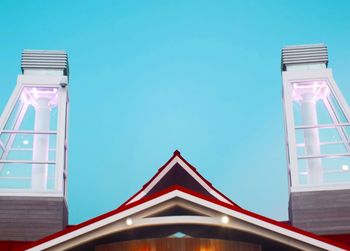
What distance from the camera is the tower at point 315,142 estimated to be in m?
25.2

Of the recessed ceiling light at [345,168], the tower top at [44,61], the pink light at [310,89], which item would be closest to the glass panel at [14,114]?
the tower top at [44,61]

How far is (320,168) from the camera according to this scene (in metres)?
26.0

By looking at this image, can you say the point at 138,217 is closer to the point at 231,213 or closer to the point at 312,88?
the point at 231,213

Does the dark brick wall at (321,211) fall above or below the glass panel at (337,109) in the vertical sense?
below

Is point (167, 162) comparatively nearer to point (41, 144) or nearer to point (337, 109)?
point (41, 144)

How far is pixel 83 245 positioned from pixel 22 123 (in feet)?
34.1

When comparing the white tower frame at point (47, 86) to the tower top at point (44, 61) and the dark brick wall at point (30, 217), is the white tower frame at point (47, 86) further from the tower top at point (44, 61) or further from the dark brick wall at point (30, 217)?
the dark brick wall at point (30, 217)

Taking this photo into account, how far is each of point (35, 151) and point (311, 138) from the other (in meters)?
8.96

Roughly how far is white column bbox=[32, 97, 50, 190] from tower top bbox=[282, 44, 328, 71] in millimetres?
8177

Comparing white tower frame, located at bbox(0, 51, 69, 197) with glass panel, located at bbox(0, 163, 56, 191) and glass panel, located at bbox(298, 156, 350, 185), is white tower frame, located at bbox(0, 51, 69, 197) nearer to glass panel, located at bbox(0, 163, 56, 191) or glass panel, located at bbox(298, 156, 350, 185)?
glass panel, located at bbox(0, 163, 56, 191)

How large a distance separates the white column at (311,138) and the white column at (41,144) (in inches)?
332

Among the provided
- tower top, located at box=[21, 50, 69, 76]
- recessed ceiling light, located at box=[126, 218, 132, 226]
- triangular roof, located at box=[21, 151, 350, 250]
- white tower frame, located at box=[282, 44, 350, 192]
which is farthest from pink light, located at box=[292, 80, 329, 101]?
recessed ceiling light, located at box=[126, 218, 132, 226]

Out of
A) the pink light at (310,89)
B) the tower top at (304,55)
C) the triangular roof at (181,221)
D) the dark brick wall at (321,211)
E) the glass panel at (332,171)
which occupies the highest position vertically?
the tower top at (304,55)

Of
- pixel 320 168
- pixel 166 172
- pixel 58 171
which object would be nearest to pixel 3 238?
pixel 58 171
